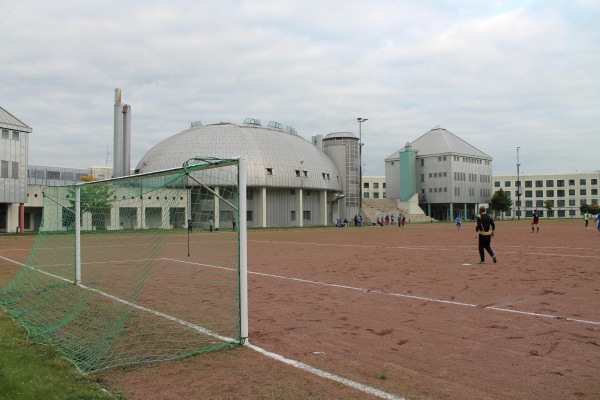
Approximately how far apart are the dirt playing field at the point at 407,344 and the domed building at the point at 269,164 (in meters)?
51.7

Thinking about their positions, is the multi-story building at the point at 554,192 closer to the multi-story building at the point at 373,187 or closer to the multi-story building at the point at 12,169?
the multi-story building at the point at 373,187

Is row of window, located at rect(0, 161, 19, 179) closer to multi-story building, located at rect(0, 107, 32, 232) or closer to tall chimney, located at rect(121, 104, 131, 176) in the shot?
multi-story building, located at rect(0, 107, 32, 232)

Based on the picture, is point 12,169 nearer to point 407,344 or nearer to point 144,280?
point 144,280

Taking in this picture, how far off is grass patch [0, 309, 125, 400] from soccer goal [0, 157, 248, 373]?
22cm

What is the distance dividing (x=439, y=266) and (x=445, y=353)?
30.5 feet

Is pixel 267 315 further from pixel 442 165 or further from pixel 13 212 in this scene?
pixel 442 165

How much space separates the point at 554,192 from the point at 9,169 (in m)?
122

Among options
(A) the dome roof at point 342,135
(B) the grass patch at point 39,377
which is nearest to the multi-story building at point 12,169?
(B) the grass patch at point 39,377

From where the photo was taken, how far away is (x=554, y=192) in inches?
4769

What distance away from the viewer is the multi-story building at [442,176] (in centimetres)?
8838

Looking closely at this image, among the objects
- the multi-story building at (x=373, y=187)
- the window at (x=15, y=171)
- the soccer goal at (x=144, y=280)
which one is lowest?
the soccer goal at (x=144, y=280)

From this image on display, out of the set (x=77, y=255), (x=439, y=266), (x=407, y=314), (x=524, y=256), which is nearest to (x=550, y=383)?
(x=407, y=314)

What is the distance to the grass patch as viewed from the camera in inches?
175

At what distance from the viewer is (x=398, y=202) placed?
9075 cm
